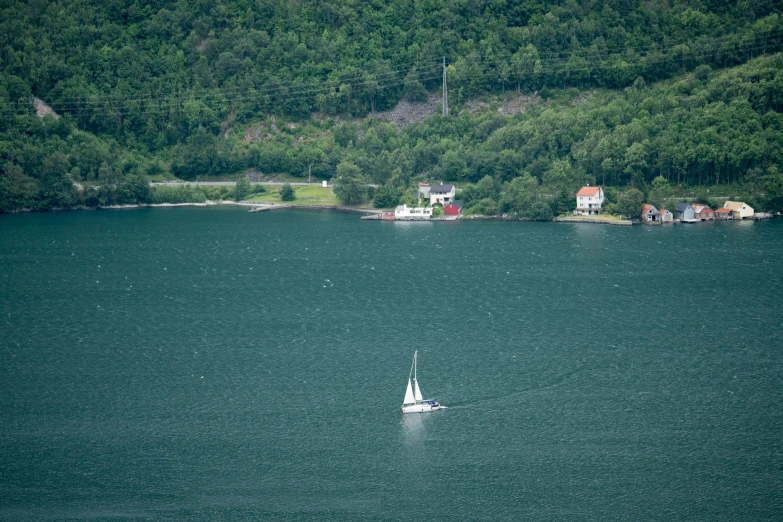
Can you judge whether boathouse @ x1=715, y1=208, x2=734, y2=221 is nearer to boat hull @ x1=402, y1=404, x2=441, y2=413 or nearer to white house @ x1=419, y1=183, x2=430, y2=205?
white house @ x1=419, y1=183, x2=430, y2=205

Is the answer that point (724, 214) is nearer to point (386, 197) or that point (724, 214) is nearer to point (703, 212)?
point (703, 212)

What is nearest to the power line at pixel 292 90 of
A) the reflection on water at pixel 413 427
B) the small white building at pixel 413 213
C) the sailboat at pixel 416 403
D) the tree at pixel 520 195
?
the tree at pixel 520 195

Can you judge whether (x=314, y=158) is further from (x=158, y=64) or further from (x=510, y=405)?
(x=510, y=405)

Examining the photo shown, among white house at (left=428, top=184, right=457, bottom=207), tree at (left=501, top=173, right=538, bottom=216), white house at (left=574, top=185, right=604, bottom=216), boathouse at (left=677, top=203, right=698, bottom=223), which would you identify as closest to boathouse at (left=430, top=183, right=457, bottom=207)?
white house at (left=428, top=184, right=457, bottom=207)

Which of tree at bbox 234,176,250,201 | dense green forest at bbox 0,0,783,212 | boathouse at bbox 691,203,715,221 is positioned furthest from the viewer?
tree at bbox 234,176,250,201

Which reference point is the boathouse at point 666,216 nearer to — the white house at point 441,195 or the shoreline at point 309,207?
the shoreline at point 309,207

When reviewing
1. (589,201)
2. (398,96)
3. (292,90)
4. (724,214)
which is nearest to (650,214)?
(589,201)
